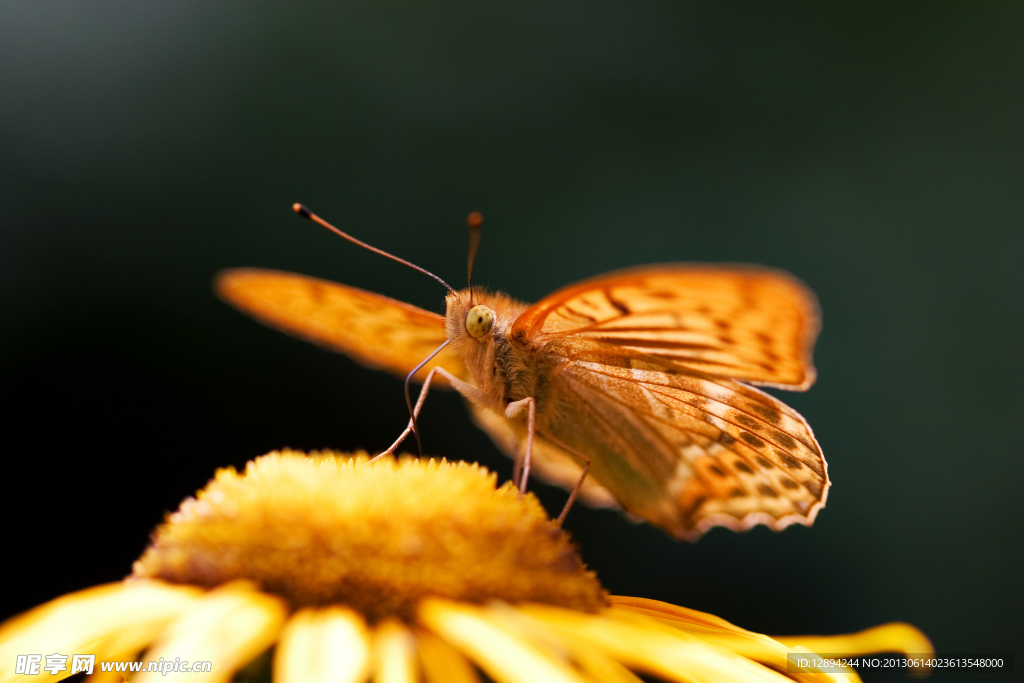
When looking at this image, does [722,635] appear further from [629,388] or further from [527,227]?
[527,227]

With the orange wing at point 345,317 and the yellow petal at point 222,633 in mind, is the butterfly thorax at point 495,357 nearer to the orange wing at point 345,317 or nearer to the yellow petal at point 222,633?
the orange wing at point 345,317

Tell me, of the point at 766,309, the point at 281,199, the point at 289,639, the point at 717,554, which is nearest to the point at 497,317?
the point at 766,309

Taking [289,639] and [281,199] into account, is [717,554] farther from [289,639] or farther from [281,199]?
[289,639]

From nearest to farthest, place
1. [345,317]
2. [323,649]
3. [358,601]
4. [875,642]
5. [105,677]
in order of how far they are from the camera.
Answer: [323,649] → [358,601] → [105,677] → [875,642] → [345,317]

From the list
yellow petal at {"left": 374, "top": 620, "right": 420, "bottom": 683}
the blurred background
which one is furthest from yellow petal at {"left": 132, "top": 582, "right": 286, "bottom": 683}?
the blurred background

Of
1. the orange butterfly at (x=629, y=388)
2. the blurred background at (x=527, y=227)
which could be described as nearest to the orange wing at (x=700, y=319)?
the orange butterfly at (x=629, y=388)

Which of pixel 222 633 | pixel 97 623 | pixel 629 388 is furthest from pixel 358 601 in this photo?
pixel 629 388
